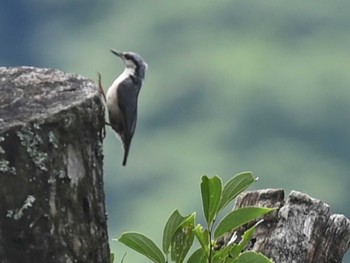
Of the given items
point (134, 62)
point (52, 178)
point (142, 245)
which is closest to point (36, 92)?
point (52, 178)

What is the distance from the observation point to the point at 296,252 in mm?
3252

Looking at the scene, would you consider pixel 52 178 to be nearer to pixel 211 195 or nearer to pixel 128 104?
pixel 211 195

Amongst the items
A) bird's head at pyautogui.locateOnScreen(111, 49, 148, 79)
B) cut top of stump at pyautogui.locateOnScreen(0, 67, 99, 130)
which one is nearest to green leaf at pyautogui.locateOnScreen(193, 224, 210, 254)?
cut top of stump at pyautogui.locateOnScreen(0, 67, 99, 130)

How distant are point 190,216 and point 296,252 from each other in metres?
0.58

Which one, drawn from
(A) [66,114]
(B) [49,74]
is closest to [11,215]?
(A) [66,114]

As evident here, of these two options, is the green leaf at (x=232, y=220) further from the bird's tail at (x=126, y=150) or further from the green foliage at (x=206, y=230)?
the bird's tail at (x=126, y=150)

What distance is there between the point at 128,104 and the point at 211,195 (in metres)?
1.14

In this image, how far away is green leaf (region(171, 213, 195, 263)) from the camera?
2785 mm

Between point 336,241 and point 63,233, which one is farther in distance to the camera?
point 336,241

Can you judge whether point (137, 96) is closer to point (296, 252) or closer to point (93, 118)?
point (296, 252)

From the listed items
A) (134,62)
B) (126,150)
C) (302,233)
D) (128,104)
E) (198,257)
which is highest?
(134,62)

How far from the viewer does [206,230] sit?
2.80m

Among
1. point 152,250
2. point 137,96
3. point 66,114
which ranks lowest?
point 152,250

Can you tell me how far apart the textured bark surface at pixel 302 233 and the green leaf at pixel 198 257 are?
20.0 inches
